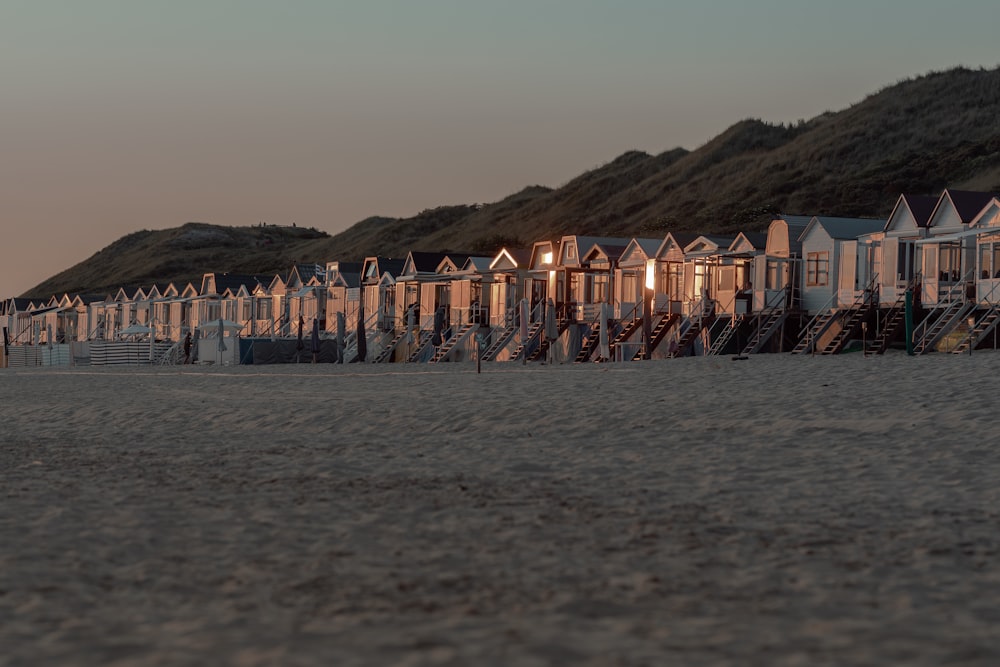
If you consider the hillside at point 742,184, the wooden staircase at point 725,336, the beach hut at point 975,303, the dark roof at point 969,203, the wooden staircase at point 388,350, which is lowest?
the wooden staircase at point 388,350

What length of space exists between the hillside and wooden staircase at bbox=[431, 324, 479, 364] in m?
48.4

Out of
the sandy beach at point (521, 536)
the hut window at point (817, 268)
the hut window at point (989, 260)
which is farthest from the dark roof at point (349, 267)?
the sandy beach at point (521, 536)

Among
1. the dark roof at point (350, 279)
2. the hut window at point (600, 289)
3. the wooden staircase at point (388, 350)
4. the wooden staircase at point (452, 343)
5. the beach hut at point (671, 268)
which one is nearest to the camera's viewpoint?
the beach hut at point (671, 268)

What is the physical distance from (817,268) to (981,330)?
28.9ft

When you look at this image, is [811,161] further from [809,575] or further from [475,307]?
[809,575]

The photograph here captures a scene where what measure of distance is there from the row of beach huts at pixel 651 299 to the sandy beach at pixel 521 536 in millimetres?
16580

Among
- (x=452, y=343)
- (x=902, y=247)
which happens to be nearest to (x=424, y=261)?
(x=452, y=343)

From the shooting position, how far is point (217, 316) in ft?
249

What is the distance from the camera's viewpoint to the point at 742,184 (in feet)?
401

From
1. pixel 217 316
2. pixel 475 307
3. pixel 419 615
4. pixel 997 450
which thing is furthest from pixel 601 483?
pixel 217 316

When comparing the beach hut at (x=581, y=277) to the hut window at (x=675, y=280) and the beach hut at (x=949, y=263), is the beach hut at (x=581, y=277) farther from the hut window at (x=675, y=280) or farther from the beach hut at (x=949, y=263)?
the beach hut at (x=949, y=263)

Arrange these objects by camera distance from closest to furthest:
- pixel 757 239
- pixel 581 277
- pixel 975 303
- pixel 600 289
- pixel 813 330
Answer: pixel 975 303
pixel 813 330
pixel 757 239
pixel 600 289
pixel 581 277

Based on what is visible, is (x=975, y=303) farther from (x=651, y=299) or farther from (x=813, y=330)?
(x=651, y=299)

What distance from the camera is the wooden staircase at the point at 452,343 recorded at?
168 feet
